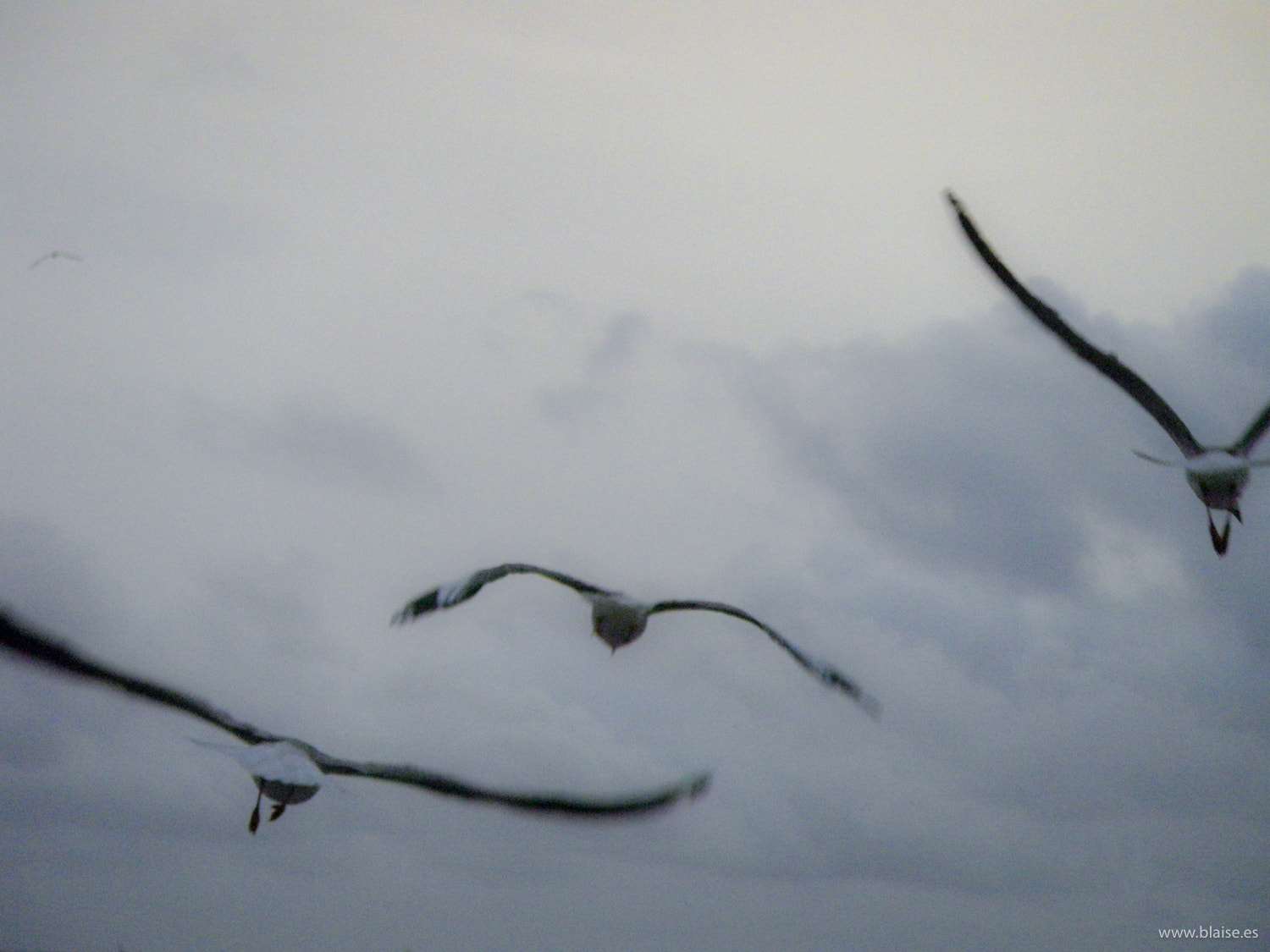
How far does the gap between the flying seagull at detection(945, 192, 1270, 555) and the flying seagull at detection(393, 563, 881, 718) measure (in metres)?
6.63

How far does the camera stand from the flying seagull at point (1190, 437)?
21547 millimetres

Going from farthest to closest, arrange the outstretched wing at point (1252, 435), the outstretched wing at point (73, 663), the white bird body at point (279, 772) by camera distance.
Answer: the outstretched wing at point (1252, 435) → the white bird body at point (279, 772) → the outstretched wing at point (73, 663)

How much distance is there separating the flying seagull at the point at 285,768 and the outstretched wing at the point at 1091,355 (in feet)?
33.6

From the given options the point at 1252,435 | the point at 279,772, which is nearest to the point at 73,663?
the point at 279,772

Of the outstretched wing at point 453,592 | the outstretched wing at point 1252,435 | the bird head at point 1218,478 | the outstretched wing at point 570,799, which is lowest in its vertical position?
the outstretched wing at point 570,799

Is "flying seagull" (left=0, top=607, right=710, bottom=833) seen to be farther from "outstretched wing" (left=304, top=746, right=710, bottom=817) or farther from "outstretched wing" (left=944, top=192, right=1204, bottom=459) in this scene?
"outstretched wing" (left=944, top=192, right=1204, bottom=459)

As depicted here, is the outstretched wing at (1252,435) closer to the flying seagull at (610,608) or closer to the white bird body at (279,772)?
the flying seagull at (610,608)

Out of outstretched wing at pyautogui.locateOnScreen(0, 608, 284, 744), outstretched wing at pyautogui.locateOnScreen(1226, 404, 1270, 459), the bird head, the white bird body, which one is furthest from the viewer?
outstretched wing at pyautogui.locateOnScreen(1226, 404, 1270, 459)

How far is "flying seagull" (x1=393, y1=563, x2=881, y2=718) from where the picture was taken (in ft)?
69.5

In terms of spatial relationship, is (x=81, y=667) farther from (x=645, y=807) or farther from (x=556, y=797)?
(x=645, y=807)

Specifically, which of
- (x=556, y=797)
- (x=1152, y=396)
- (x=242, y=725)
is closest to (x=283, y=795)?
(x=242, y=725)

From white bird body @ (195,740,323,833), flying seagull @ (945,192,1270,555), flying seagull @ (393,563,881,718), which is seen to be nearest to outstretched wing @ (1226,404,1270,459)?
flying seagull @ (945,192,1270,555)

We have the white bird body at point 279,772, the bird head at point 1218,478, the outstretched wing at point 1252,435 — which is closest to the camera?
the white bird body at point 279,772

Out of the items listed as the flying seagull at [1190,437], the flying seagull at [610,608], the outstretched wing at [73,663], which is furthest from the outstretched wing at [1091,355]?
the outstretched wing at [73,663]
